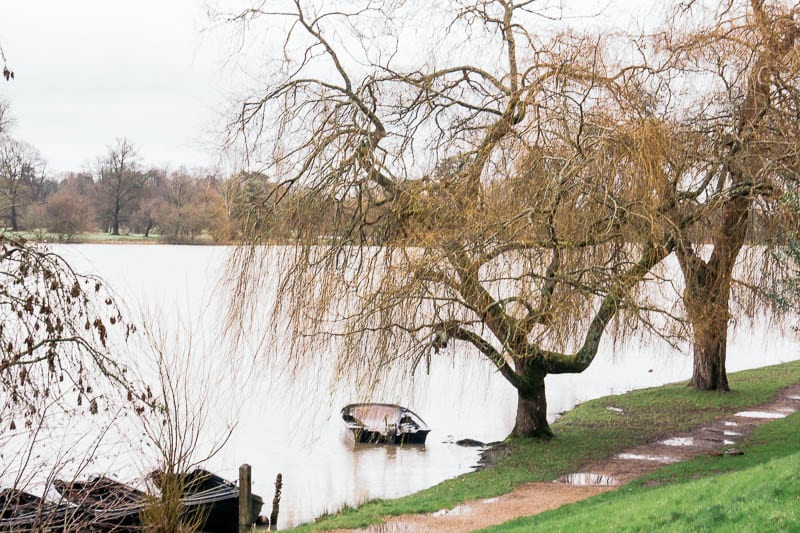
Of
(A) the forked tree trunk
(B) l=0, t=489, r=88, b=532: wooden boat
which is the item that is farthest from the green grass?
(A) the forked tree trunk

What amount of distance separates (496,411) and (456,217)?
1217 cm

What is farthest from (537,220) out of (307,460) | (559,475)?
(307,460)

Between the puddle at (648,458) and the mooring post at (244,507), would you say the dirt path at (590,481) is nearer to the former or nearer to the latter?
the puddle at (648,458)

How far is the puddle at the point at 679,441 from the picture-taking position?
1638 cm

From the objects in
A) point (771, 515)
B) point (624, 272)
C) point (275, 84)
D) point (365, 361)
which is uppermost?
point (275, 84)

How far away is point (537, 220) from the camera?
1298cm

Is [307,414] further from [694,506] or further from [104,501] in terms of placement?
[694,506]

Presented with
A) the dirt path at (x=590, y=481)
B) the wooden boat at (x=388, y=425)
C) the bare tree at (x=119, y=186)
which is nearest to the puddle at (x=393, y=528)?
the dirt path at (x=590, y=481)

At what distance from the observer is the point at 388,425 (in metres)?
20.6

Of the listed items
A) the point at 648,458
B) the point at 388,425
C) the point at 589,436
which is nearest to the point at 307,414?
the point at 388,425

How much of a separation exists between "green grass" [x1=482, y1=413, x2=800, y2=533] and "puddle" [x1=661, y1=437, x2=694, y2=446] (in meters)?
3.14

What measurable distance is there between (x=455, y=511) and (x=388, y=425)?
782cm

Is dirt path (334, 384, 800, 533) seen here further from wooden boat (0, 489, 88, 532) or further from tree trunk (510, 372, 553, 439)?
wooden boat (0, 489, 88, 532)

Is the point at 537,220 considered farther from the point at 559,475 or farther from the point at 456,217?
the point at 559,475
